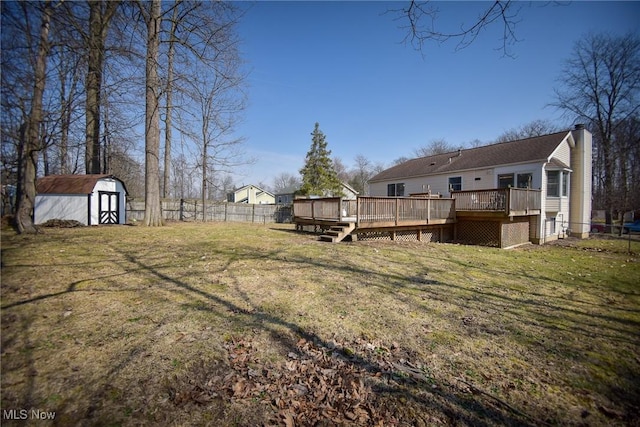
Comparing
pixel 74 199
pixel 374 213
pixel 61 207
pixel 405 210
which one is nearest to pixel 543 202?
pixel 405 210

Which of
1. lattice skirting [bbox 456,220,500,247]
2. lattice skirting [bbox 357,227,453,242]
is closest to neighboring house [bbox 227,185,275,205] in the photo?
lattice skirting [bbox 357,227,453,242]

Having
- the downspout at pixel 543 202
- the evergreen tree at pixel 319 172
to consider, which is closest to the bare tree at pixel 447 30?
the downspout at pixel 543 202

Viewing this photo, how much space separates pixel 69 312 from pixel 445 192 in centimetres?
2004

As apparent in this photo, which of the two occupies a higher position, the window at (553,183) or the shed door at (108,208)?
the window at (553,183)

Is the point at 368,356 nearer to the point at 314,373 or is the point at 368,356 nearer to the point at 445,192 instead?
the point at 314,373

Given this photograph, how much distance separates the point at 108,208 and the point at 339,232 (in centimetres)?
1442

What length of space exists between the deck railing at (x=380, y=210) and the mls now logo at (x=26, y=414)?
8.81 meters

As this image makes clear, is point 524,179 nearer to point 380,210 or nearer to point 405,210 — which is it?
point 405,210

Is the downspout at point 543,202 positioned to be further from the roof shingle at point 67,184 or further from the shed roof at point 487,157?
the roof shingle at point 67,184

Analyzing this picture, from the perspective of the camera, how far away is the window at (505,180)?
1631 centimetres

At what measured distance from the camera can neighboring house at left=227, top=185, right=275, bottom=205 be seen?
53.6 m

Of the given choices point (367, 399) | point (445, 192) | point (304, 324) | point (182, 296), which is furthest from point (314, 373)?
point (445, 192)

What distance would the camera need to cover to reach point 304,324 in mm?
3646

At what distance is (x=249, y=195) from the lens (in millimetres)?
54375
